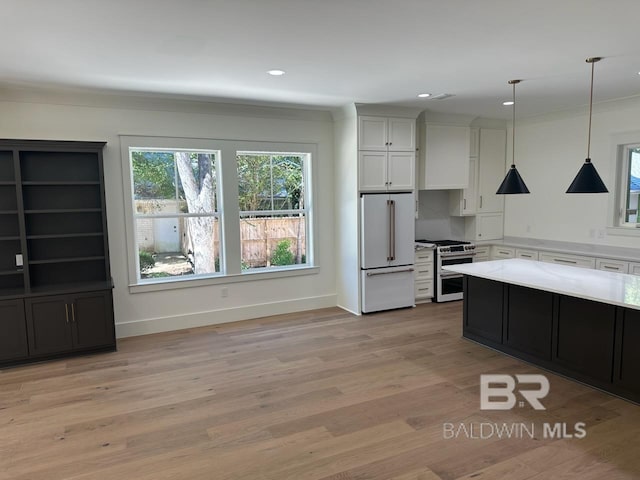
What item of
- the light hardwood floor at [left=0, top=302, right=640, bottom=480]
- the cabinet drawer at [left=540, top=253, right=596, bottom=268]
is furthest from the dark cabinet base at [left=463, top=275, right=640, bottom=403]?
the cabinet drawer at [left=540, top=253, right=596, bottom=268]

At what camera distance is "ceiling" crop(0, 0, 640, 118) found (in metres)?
2.53

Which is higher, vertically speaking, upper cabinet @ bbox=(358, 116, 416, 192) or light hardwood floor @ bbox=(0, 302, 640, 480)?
upper cabinet @ bbox=(358, 116, 416, 192)

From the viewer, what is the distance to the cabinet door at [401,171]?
562 cm

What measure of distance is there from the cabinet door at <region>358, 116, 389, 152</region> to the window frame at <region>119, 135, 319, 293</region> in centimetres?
71

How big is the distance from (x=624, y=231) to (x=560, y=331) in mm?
2506

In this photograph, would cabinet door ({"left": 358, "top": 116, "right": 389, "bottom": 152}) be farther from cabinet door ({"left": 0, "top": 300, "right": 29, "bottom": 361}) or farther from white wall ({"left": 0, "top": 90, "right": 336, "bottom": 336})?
cabinet door ({"left": 0, "top": 300, "right": 29, "bottom": 361})

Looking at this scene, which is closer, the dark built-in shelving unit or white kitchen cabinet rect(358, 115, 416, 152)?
the dark built-in shelving unit

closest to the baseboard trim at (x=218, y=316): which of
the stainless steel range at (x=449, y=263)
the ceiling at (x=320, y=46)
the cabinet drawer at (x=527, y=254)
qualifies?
the stainless steel range at (x=449, y=263)

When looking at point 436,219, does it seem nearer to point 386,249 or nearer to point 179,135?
point 386,249

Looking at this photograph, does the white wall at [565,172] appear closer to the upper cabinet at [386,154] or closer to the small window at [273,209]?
the upper cabinet at [386,154]

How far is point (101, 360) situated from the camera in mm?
4211

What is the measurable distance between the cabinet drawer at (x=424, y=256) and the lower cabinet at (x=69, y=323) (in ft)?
12.8

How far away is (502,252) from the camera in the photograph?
6430 mm

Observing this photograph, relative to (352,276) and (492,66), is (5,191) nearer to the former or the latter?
(352,276)
